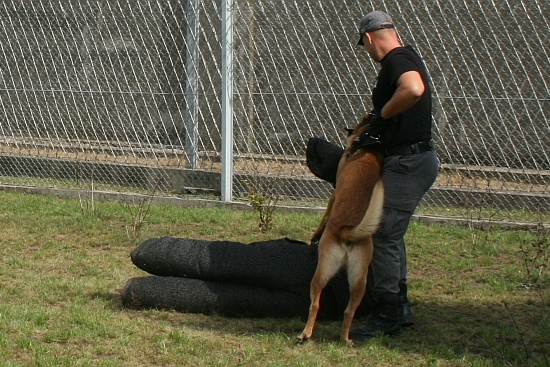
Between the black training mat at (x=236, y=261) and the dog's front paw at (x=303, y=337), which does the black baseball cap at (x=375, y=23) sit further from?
the dog's front paw at (x=303, y=337)

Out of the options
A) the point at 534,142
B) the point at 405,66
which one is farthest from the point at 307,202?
the point at 405,66

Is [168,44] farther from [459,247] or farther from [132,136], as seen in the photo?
[459,247]

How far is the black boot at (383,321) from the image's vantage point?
15.8 feet

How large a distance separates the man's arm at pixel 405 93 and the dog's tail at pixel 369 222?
47cm

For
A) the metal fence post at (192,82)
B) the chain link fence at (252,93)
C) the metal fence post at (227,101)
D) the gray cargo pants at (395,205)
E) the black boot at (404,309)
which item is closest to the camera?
the gray cargo pants at (395,205)

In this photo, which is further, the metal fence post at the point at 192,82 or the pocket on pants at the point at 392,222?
the metal fence post at the point at 192,82

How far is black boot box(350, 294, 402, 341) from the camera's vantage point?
15.8ft

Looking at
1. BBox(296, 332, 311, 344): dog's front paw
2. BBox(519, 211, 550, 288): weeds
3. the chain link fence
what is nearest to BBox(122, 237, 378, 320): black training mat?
BBox(296, 332, 311, 344): dog's front paw

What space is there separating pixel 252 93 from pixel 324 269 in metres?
4.42

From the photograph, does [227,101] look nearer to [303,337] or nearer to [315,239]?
[315,239]

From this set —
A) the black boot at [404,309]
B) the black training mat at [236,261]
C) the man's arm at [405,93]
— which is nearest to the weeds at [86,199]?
the black training mat at [236,261]

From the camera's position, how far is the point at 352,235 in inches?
183

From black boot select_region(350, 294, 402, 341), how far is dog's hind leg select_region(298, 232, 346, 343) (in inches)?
11.4

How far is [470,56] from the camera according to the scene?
834 cm
